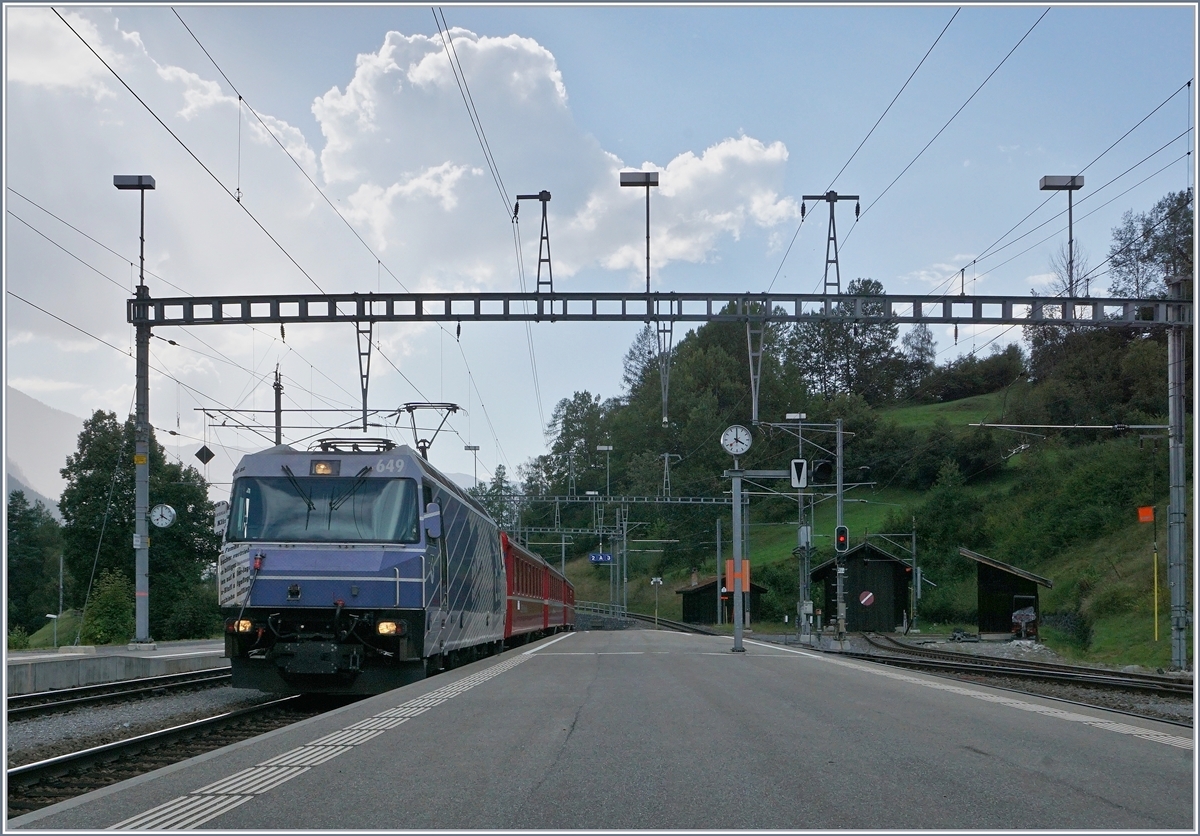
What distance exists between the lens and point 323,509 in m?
14.8

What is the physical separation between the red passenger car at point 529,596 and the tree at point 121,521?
29.1 m

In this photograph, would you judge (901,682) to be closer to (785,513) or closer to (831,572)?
(831,572)

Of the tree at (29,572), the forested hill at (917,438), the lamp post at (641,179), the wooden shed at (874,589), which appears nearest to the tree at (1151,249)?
the forested hill at (917,438)

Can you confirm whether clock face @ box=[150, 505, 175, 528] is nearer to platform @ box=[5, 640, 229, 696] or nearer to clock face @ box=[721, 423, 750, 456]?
platform @ box=[5, 640, 229, 696]

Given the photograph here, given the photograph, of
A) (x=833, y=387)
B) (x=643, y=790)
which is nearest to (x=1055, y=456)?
(x=833, y=387)

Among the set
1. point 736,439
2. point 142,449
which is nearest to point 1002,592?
point 736,439

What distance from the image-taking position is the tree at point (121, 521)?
6425 cm

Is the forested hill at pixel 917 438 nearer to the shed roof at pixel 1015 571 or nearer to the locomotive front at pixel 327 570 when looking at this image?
the shed roof at pixel 1015 571

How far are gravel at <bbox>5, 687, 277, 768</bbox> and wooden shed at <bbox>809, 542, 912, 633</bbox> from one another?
4247 cm

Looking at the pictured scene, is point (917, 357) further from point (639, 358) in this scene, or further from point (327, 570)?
point (327, 570)

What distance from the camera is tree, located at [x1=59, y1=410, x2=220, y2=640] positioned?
64250 millimetres

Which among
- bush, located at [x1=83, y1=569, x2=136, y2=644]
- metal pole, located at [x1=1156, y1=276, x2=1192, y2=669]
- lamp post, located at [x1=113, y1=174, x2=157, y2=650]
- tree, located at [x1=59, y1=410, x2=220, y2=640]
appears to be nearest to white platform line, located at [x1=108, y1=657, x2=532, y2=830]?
lamp post, located at [x1=113, y1=174, x2=157, y2=650]

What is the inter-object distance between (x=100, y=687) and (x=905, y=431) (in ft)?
244

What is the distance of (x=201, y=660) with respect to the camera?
77.9 ft
